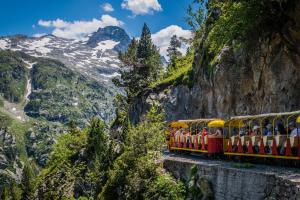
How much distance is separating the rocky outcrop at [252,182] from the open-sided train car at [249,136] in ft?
4.86

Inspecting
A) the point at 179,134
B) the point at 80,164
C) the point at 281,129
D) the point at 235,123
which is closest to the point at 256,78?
the point at 235,123

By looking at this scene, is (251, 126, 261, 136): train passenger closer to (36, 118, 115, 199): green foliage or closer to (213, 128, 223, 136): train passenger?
(213, 128, 223, 136): train passenger

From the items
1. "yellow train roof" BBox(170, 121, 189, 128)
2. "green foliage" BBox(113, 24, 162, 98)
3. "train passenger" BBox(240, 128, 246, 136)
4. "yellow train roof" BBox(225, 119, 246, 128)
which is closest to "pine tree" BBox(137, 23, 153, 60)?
"green foliage" BBox(113, 24, 162, 98)

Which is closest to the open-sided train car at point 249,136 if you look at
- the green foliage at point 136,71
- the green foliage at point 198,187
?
the green foliage at point 198,187

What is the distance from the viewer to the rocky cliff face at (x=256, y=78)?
31781 millimetres

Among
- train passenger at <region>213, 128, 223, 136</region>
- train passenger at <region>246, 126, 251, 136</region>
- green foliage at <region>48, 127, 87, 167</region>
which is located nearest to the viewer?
train passenger at <region>246, 126, 251, 136</region>

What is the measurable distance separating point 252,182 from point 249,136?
6.50 m

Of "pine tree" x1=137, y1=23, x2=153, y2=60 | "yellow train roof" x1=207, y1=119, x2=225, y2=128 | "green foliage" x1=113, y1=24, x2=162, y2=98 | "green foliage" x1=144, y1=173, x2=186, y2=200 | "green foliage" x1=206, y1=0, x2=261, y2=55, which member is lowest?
"green foliage" x1=144, y1=173, x2=186, y2=200

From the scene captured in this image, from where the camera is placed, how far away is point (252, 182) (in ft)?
68.4

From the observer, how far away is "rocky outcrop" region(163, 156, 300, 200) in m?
18.7

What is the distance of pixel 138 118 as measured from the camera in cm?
7206

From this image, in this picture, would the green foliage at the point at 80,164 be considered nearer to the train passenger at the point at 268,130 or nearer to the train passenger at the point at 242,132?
the train passenger at the point at 242,132

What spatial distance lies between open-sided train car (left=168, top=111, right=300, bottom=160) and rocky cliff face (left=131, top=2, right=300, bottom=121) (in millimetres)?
4616

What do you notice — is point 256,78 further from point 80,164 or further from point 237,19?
point 80,164
